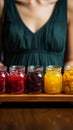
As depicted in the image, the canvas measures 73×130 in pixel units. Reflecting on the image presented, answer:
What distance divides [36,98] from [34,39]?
1.89ft

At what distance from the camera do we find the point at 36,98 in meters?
1.35

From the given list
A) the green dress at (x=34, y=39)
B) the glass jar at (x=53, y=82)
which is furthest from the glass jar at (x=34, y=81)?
the green dress at (x=34, y=39)

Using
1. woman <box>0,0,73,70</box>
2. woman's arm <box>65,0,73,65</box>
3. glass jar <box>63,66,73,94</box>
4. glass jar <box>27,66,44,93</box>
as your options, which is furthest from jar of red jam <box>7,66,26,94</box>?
woman's arm <box>65,0,73,65</box>

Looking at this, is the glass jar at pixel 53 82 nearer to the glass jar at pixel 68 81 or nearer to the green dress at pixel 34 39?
the glass jar at pixel 68 81

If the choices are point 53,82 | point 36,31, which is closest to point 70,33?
point 36,31

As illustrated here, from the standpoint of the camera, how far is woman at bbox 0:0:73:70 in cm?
185

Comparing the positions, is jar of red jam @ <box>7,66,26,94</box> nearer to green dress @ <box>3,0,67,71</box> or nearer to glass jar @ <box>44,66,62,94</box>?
glass jar @ <box>44,66,62,94</box>

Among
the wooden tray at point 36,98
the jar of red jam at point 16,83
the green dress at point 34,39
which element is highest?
the green dress at point 34,39

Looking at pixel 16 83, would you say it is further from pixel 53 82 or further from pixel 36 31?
pixel 36 31

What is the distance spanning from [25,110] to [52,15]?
745 mm

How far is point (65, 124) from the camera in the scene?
1236 millimetres

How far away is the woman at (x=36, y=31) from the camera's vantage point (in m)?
1.85

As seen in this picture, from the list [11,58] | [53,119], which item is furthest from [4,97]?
[11,58]

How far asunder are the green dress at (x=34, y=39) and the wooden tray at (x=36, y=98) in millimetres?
561
